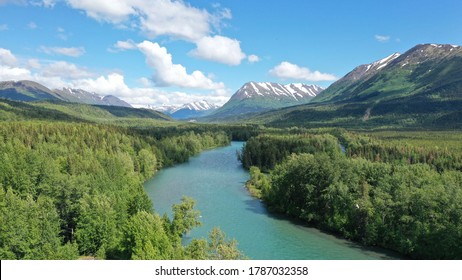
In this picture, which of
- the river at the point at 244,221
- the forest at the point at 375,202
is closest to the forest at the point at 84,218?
the river at the point at 244,221

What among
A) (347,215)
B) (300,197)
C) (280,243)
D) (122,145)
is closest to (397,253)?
(347,215)

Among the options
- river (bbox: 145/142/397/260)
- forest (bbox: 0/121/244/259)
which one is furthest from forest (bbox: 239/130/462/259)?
forest (bbox: 0/121/244/259)

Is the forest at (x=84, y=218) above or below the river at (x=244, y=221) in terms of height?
above

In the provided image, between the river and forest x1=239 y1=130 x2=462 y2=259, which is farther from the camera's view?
the river

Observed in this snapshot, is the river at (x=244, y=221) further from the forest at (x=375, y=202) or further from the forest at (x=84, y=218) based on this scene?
the forest at (x=84, y=218)

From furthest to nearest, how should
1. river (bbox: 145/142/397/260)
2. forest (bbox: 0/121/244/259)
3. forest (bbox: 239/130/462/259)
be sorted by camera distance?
1. river (bbox: 145/142/397/260)
2. forest (bbox: 239/130/462/259)
3. forest (bbox: 0/121/244/259)

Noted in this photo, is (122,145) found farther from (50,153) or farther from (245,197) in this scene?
(245,197)

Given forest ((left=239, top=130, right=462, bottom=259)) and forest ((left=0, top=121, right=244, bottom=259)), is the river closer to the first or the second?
forest ((left=239, top=130, right=462, bottom=259))

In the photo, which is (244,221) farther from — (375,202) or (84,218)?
(84,218)
